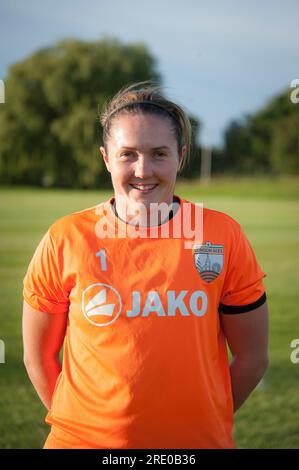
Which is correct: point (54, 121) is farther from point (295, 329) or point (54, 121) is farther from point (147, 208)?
point (147, 208)

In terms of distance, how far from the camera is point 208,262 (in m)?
1.62

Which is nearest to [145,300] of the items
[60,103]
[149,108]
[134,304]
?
[134,304]

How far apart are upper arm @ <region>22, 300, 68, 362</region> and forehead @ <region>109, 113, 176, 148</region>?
546 millimetres

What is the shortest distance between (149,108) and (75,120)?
36.8 meters

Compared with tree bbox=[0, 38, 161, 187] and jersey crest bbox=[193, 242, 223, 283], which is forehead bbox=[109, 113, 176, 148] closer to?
jersey crest bbox=[193, 242, 223, 283]

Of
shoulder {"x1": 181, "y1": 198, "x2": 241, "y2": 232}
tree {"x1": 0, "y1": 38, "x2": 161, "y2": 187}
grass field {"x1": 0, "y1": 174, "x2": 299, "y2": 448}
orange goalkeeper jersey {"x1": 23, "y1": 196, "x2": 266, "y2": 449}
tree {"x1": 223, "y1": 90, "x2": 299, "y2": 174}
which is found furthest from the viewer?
tree {"x1": 0, "y1": 38, "x2": 161, "y2": 187}

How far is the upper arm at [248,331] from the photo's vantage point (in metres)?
1.72

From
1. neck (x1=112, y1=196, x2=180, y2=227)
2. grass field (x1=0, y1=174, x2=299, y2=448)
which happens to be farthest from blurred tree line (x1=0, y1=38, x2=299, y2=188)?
neck (x1=112, y1=196, x2=180, y2=227)

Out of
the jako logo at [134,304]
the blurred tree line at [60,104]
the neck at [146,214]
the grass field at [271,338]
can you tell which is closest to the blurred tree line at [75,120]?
the blurred tree line at [60,104]

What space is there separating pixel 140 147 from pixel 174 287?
1.31 ft

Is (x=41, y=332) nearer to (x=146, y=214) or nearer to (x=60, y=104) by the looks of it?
(x=146, y=214)

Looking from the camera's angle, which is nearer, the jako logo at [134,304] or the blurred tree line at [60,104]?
the jako logo at [134,304]

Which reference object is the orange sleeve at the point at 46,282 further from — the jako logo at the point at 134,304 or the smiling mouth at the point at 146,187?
the smiling mouth at the point at 146,187

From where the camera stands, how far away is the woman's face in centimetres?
162
